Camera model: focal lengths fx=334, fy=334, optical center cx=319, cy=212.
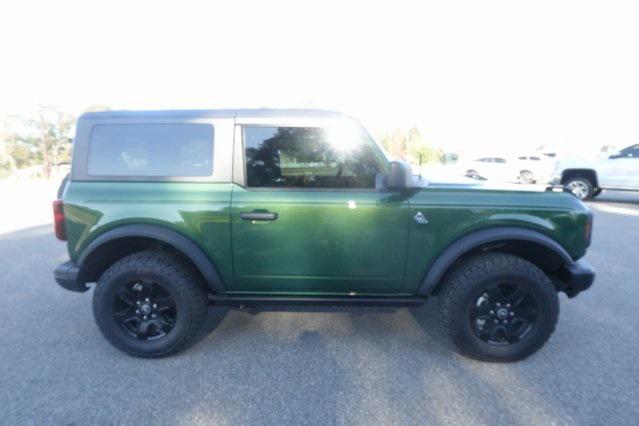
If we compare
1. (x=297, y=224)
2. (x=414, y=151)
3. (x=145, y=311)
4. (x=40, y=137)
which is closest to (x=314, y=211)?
(x=297, y=224)

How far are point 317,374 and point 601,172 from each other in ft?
35.4

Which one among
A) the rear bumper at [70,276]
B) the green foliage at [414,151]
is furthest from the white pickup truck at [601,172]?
the rear bumper at [70,276]

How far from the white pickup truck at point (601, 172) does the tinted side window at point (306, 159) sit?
9.76 m

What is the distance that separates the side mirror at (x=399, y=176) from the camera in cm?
233

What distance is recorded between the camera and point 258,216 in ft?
8.00

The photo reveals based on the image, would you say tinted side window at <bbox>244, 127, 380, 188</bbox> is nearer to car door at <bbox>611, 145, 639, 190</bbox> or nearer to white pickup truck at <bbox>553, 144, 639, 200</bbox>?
white pickup truck at <bbox>553, 144, 639, 200</bbox>

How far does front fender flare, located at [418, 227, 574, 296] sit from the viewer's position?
2.43 metres

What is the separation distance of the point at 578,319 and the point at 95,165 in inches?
173

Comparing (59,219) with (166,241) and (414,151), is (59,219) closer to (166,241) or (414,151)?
(166,241)

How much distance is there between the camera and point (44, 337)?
290 centimetres

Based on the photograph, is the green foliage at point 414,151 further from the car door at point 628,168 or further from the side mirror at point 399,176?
the car door at point 628,168

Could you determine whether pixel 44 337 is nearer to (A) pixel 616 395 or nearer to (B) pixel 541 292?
(B) pixel 541 292

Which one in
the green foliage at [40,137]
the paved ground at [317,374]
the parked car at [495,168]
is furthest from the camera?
the green foliage at [40,137]

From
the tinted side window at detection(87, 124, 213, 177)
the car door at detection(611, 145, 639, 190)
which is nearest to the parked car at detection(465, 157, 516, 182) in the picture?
the car door at detection(611, 145, 639, 190)
